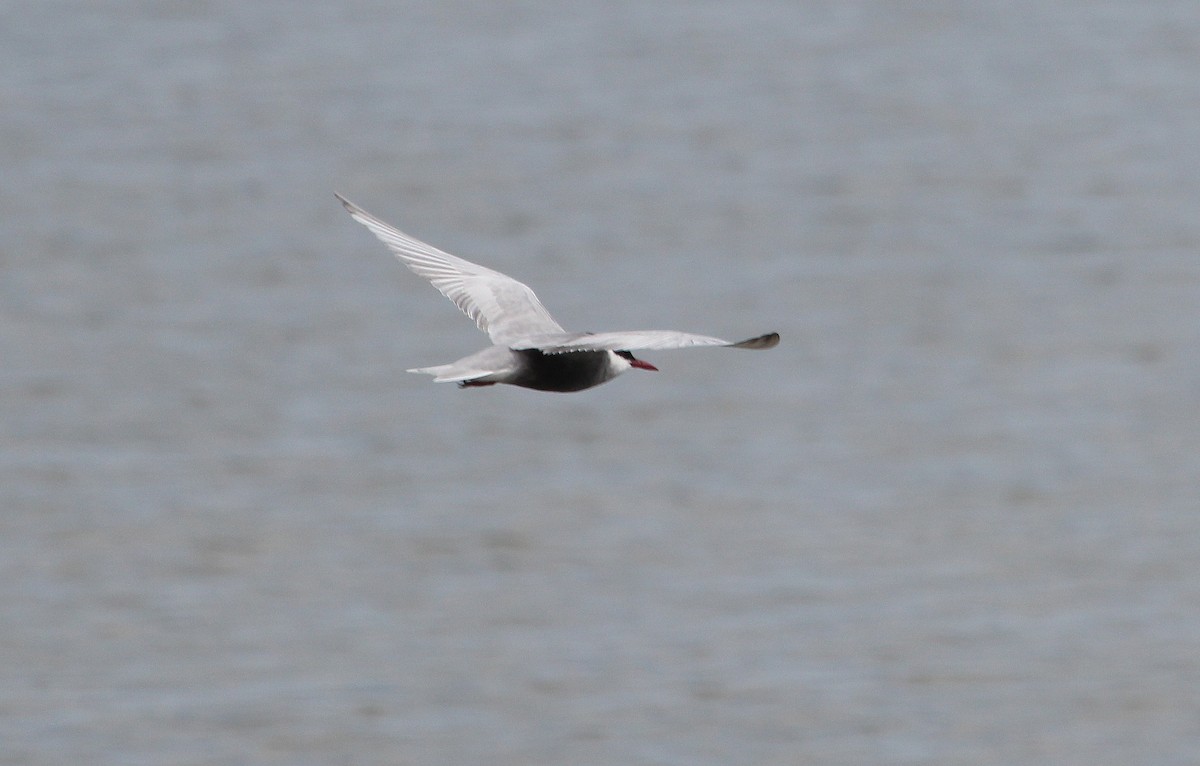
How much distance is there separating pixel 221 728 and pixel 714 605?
15.3 feet

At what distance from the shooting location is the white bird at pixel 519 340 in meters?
7.73

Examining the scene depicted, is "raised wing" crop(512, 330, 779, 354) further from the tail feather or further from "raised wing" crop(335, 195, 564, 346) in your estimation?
"raised wing" crop(335, 195, 564, 346)

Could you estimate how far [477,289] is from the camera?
1000 centimetres

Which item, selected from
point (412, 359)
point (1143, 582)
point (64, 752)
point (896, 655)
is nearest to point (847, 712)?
point (896, 655)

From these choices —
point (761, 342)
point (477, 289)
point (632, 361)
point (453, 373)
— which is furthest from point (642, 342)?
point (477, 289)

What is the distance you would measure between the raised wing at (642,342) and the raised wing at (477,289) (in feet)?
3.47

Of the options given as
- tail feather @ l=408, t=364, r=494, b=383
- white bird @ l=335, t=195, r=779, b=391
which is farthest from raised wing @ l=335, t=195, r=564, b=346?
tail feather @ l=408, t=364, r=494, b=383

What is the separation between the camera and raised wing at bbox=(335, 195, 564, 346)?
9461 millimetres

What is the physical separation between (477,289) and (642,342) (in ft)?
8.25

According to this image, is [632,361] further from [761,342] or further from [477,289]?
[761,342]

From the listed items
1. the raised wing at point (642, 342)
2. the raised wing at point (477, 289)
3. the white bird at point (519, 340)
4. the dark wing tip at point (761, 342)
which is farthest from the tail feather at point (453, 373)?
the dark wing tip at point (761, 342)

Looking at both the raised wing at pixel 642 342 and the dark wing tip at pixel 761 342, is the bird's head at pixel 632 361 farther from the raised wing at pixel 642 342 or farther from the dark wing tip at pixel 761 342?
the dark wing tip at pixel 761 342

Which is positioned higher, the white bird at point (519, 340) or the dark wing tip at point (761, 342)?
the dark wing tip at point (761, 342)

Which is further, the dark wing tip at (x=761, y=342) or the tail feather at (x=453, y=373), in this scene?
the tail feather at (x=453, y=373)
